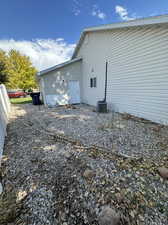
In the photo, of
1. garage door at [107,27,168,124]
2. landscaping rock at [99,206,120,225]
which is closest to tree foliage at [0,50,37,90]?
garage door at [107,27,168,124]

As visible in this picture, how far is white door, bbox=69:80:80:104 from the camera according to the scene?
10.0 m

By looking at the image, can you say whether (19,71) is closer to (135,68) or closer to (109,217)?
(135,68)

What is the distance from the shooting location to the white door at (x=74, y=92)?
1001 cm

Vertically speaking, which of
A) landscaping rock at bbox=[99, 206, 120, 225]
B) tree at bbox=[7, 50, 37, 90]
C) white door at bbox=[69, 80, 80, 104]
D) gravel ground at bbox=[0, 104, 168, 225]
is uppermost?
tree at bbox=[7, 50, 37, 90]

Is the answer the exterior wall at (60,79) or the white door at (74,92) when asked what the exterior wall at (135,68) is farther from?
the white door at (74,92)

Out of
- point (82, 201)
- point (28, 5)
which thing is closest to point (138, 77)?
point (82, 201)

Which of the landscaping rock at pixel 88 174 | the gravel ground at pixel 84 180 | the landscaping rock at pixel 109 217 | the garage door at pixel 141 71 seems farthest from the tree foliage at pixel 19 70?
the landscaping rock at pixel 109 217

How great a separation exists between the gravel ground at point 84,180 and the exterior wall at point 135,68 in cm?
172

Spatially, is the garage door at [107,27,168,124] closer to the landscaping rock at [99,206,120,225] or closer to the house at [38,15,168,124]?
the house at [38,15,168,124]

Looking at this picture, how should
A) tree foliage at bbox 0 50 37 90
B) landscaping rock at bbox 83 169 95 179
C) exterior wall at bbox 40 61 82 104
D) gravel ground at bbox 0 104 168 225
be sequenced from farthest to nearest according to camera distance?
tree foliage at bbox 0 50 37 90 → exterior wall at bbox 40 61 82 104 → landscaping rock at bbox 83 169 95 179 → gravel ground at bbox 0 104 168 225

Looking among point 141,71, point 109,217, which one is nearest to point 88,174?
point 109,217

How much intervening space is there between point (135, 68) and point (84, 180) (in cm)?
530

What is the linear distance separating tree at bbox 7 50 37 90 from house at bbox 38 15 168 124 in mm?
15164

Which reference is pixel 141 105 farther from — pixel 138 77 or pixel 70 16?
pixel 70 16
